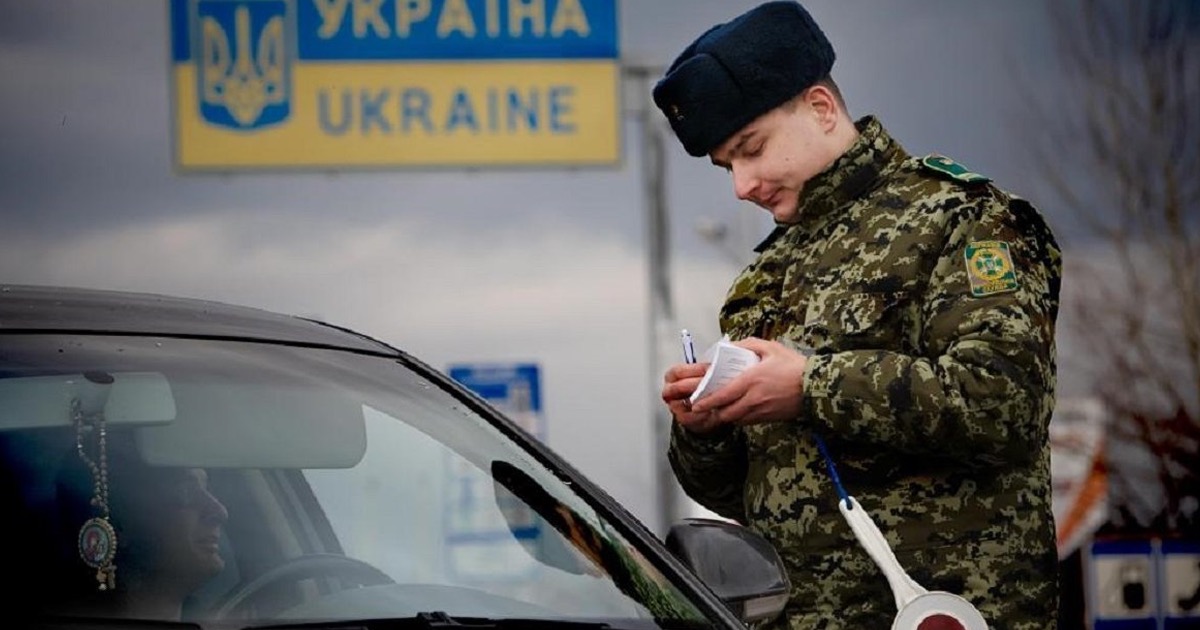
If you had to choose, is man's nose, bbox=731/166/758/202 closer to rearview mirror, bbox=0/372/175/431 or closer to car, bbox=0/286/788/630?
car, bbox=0/286/788/630

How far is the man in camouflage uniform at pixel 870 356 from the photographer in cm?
385

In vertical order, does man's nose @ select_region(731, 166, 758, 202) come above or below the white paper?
above

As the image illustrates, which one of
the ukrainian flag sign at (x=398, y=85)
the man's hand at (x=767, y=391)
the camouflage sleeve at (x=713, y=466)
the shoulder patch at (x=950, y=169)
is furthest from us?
the ukrainian flag sign at (x=398, y=85)

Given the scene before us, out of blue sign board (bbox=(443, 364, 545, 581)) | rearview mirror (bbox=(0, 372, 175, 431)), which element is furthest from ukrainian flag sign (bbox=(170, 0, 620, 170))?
rearview mirror (bbox=(0, 372, 175, 431))

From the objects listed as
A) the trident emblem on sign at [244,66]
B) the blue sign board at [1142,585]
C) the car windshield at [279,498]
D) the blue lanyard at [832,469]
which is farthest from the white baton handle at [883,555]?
the trident emblem on sign at [244,66]

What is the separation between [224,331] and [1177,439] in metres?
13.9

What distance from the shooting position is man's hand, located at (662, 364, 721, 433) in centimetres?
404

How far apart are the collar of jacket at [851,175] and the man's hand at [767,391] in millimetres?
286

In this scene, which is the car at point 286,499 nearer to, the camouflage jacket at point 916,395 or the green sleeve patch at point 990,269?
the camouflage jacket at point 916,395

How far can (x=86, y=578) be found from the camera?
312cm

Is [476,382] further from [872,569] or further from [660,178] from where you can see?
[872,569]

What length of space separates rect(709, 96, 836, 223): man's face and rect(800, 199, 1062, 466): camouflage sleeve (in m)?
0.28

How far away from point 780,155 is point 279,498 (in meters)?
1.07

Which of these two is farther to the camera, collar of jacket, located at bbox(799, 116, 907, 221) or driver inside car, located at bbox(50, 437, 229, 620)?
collar of jacket, located at bbox(799, 116, 907, 221)
